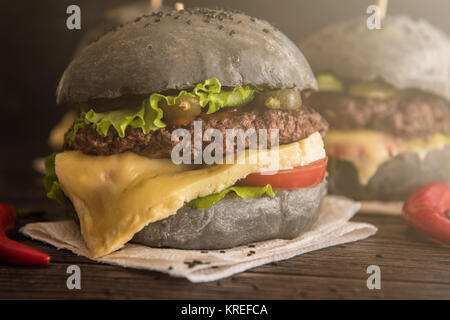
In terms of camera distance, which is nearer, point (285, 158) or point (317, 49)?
point (285, 158)

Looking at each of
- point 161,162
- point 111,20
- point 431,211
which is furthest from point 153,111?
point 111,20

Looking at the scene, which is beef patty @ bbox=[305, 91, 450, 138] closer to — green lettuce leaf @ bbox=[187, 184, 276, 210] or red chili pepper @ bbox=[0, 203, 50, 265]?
green lettuce leaf @ bbox=[187, 184, 276, 210]

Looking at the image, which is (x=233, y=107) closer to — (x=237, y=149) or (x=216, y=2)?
(x=237, y=149)

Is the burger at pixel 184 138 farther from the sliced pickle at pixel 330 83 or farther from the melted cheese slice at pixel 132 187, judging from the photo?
the sliced pickle at pixel 330 83

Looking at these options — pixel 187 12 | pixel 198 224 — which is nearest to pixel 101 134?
pixel 198 224

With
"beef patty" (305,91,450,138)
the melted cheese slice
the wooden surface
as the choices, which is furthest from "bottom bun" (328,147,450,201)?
the melted cheese slice

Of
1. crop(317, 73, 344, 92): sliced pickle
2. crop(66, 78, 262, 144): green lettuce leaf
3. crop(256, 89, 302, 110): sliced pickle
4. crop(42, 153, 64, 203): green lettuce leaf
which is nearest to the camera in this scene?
crop(66, 78, 262, 144): green lettuce leaf
